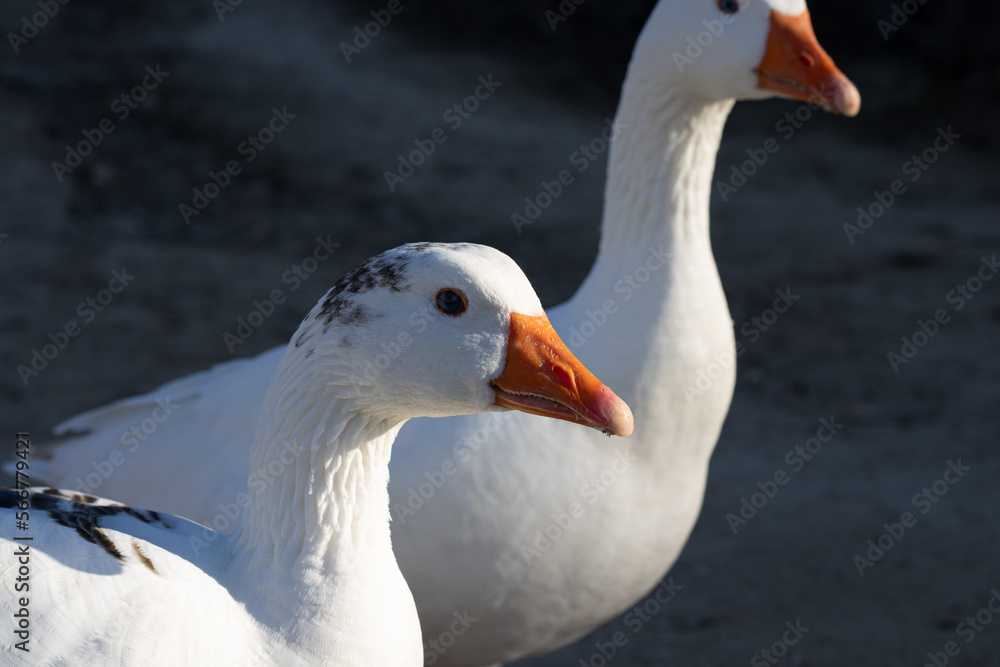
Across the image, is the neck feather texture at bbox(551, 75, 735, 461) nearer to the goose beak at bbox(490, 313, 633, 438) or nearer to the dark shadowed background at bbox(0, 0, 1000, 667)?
the goose beak at bbox(490, 313, 633, 438)

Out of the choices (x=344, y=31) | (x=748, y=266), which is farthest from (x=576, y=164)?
(x=344, y=31)

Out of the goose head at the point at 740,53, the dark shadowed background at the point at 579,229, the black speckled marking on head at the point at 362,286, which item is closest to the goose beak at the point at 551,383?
the black speckled marking on head at the point at 362,286

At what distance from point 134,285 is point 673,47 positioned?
5.21 meters

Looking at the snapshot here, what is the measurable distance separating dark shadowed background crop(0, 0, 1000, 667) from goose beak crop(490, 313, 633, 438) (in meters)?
2.73

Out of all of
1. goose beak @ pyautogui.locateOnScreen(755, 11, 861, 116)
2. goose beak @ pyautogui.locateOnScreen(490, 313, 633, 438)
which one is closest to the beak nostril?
goose beak @ pyautogui.locateOnScreen(490, 313, 633, 438)

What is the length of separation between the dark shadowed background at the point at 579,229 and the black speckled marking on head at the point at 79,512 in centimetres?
263

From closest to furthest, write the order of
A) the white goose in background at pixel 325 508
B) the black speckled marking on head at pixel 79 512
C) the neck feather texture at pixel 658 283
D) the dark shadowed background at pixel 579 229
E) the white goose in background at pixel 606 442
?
the white goose in background at pixel 325 508, the black speckled marking on head at pixel 79 512, the white goose in background at pixel 606 442, the neck feather texture at pixel 658 283, the dark shadowed background at pixel 579 229

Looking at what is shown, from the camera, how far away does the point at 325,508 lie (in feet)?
8.04

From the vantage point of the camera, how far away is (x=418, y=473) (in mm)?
3289

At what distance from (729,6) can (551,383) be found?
1861 mm

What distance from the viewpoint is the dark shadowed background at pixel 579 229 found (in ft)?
17.4

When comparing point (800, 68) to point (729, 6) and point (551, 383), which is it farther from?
point (551, 383)

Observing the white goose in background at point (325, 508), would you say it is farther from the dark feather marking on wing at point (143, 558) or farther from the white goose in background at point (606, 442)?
the white goose in background at point (606, 442)

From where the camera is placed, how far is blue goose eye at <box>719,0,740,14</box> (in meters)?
3.54
